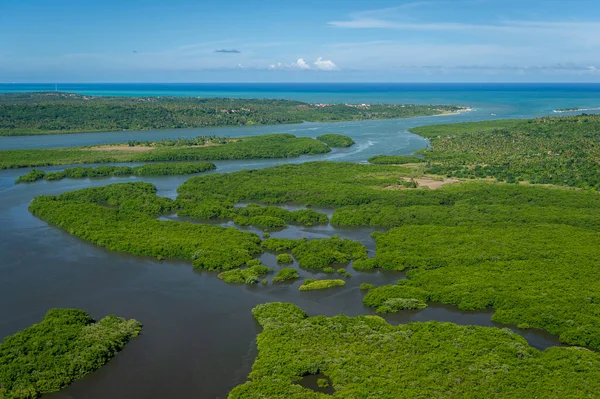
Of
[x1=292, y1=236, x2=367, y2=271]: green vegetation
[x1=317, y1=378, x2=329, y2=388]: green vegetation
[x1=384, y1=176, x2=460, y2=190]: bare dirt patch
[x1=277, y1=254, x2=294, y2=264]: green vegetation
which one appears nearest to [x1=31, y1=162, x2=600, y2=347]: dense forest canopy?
[x1=292, y1=236, x2=367, y2=271]: green vegetation

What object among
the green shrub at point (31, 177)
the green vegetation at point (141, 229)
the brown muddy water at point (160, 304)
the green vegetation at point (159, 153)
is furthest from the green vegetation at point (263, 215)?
the green vegetation at point (159, 153)

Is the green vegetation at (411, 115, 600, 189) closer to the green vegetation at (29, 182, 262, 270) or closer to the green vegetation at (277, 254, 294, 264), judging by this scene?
the green vegetation at (277, 254, 294, 264)

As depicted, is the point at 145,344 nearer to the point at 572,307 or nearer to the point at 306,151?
the point at 572,307

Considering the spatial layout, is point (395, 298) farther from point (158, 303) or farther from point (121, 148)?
point (121, 148)

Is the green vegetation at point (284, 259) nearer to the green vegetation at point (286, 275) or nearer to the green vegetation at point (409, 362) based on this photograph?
the green vegetation at point (286, 275)

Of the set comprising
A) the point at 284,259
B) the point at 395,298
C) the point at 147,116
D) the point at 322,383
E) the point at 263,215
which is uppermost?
the point at 147,116

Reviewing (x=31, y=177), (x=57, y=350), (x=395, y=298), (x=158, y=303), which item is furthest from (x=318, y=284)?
(x=31, y=177)
